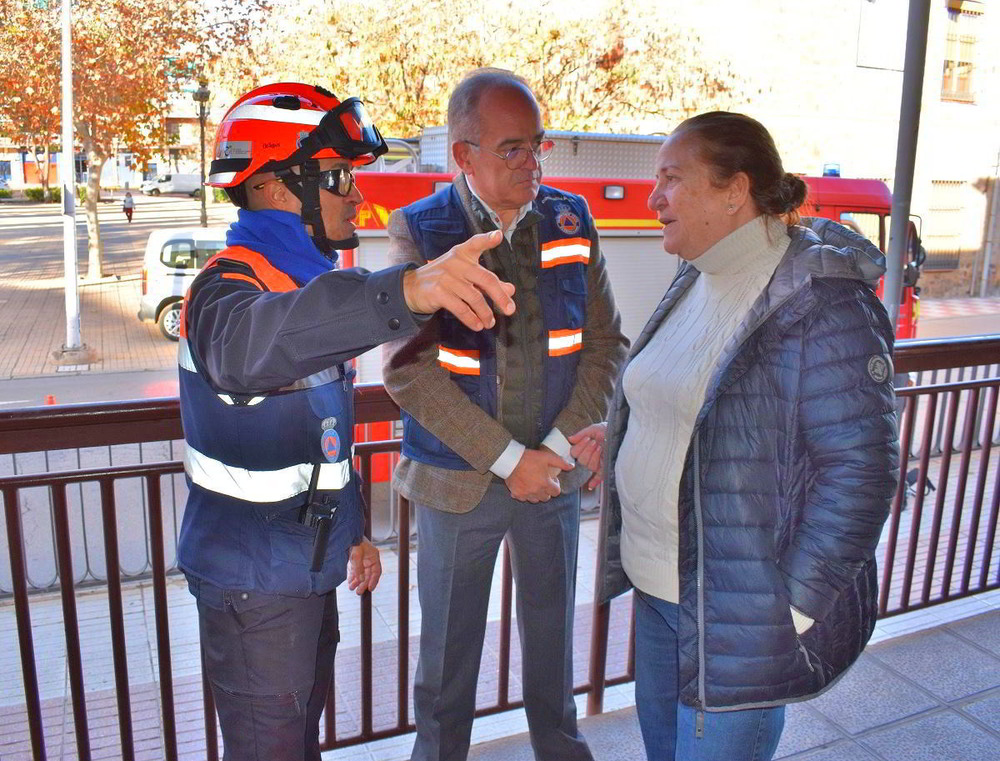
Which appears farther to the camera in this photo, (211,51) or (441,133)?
(211,51)

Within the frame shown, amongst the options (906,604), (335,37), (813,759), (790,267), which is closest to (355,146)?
(790,267)

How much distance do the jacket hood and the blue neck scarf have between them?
0.94 meters

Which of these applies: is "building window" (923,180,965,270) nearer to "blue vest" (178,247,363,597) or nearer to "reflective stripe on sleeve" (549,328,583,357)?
"reflective stripe on sleeve" (549,328,583,357)

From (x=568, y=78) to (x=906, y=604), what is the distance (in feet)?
37.8

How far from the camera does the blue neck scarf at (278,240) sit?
1.65 m

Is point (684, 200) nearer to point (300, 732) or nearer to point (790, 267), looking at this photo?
point (790, 267)

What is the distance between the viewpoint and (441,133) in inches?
293

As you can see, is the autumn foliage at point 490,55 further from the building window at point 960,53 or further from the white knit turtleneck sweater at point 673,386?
the white knit turtleneck sweater at point 673,386

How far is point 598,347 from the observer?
8.15ft

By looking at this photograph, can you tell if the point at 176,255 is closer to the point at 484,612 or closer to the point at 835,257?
the point at 484,612

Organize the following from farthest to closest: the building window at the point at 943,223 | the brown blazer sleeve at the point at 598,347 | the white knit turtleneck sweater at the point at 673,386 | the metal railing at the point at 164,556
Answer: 1. the building window at the point at 943,223
2. the brown blazer sleeve at the point at 598,347
3. the metal railing at the point at 164,556
4. the white knit turtleneck sweater at the point at 673,386

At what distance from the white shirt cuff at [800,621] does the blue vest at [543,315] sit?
837 mm

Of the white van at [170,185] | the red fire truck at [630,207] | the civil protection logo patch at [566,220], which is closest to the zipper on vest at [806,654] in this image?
the civil protection logo patch at [566,220]

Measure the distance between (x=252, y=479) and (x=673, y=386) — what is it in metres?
0.88
